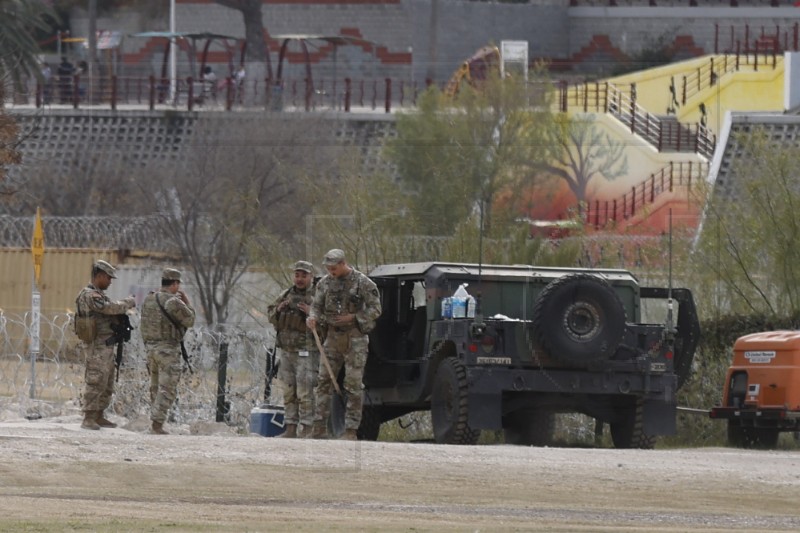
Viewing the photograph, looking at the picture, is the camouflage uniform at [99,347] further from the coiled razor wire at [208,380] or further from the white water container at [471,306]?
the white water container at [471,306]

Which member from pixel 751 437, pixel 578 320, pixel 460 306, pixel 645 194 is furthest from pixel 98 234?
pixel 578 320

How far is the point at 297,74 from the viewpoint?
61.3 meters

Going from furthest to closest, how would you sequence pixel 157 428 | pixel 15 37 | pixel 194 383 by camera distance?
pixel 15 37 < pixel 194 383 < pixel 157 428

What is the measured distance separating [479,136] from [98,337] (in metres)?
26.9

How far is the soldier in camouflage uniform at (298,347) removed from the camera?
17.2 meters

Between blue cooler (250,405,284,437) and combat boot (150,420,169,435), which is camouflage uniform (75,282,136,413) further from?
blue cooler (250,405,284,437)

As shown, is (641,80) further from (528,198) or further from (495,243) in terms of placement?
(495,243)

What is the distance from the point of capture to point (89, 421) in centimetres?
1734

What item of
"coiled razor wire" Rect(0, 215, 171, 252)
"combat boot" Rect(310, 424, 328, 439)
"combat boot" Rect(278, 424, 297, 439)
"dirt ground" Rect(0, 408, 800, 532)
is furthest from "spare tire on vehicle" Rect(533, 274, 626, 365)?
"coiled razor wire" Rect(0, 215, 171, 252)

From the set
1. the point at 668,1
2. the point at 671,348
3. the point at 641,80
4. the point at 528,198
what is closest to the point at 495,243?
the point at 671,348

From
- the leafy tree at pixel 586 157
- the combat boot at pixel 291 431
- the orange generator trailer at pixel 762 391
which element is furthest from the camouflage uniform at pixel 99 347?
the leafy tree at pixel 586 157

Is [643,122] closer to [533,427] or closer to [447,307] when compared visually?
[533,427]

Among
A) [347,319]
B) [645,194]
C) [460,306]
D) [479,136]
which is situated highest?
[479,136]

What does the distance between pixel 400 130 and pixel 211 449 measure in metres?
31.2
